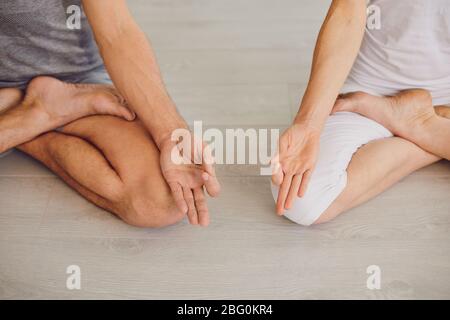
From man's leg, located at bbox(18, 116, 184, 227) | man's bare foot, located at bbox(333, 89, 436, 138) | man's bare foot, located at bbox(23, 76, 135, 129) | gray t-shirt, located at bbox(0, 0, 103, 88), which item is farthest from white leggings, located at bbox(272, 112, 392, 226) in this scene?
gray t-shirt, located at bbox(0, 0, 103, 88)

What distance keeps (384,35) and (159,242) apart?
0.63 metres

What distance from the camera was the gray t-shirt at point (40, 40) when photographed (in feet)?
3.70

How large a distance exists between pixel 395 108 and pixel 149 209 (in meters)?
0.56

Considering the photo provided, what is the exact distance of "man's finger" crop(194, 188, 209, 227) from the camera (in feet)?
3.33

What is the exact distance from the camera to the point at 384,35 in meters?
1.17

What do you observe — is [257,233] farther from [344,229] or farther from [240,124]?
[240,124]

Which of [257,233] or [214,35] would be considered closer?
[257,233]

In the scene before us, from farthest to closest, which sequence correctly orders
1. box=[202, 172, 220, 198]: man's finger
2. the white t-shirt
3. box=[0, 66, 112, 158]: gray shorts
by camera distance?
box=[0, 66, 112, 158]: gray shorts < the white t-shirt < box=[202, 172, 220, 198]: man's finger
